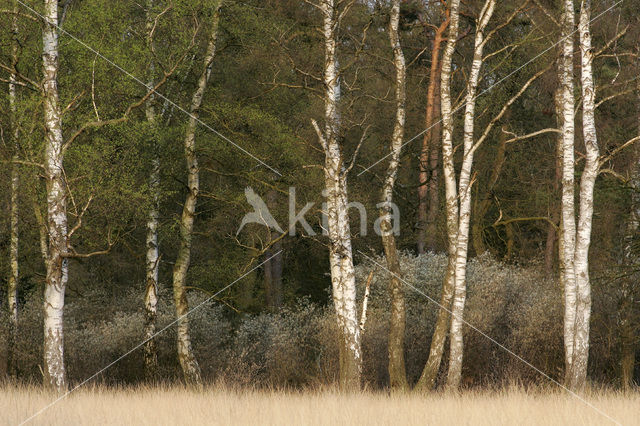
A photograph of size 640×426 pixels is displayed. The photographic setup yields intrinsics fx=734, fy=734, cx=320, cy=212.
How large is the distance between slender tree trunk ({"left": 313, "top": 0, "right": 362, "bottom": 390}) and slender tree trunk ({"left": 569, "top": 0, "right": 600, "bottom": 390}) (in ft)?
11.7

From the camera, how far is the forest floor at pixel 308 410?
785 cm

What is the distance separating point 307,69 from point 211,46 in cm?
284

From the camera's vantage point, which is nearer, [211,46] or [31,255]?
[211,46]

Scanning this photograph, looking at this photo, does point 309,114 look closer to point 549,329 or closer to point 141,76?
point 141,76

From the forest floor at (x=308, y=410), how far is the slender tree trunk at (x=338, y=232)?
2547mm

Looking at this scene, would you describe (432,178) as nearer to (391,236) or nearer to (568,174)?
(391,236)

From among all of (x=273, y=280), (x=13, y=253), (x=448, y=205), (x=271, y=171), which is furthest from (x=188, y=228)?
(x=273, y=280)

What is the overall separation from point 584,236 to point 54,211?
8.20 metres

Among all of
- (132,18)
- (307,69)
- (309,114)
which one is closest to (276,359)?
(309,114)

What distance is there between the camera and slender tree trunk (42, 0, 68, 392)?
436 inches

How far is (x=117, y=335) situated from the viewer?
18.6m

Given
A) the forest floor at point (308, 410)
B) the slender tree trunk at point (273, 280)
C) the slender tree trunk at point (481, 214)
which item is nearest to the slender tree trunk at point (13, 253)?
the forest floor at point (308, 410)

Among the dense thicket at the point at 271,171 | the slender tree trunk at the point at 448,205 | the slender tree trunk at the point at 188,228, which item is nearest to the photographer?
the slender tree trunk at the point at 448,205

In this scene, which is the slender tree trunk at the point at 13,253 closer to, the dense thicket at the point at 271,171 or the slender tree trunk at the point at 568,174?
the dense thicket at the point at 271,171
